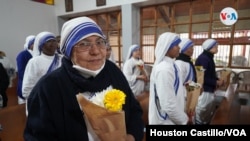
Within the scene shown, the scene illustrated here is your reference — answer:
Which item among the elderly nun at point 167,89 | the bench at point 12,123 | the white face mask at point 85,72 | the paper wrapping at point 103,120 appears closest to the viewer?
the paper wrapping at point 103,120

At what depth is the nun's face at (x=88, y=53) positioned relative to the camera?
1.01m

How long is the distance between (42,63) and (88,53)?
1510mm

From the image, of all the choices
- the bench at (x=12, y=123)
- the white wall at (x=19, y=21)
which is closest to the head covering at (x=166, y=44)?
the bench at (x=12, y=123)

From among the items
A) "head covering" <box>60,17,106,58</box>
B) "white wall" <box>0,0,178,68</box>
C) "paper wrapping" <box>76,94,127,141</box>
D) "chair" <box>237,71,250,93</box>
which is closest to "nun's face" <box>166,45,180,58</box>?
"head covering" <box>60,17,106,58</box>

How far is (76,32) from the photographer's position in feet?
3.27

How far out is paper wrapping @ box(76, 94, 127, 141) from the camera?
87 centimetres

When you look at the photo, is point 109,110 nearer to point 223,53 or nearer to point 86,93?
point 86,93

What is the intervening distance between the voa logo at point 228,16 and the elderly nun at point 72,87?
14.7 ft

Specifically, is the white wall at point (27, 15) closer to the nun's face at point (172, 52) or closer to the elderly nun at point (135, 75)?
the elderly nun at point (135, 75)

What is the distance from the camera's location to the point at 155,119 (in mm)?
2023

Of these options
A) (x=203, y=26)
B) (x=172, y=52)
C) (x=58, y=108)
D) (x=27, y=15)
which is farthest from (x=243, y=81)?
(x=27, y=15)

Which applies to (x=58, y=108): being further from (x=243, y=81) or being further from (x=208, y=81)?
(x=243, y=81)

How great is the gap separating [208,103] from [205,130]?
7.16 feet

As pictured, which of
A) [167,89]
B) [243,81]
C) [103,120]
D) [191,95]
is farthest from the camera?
[243,81]
